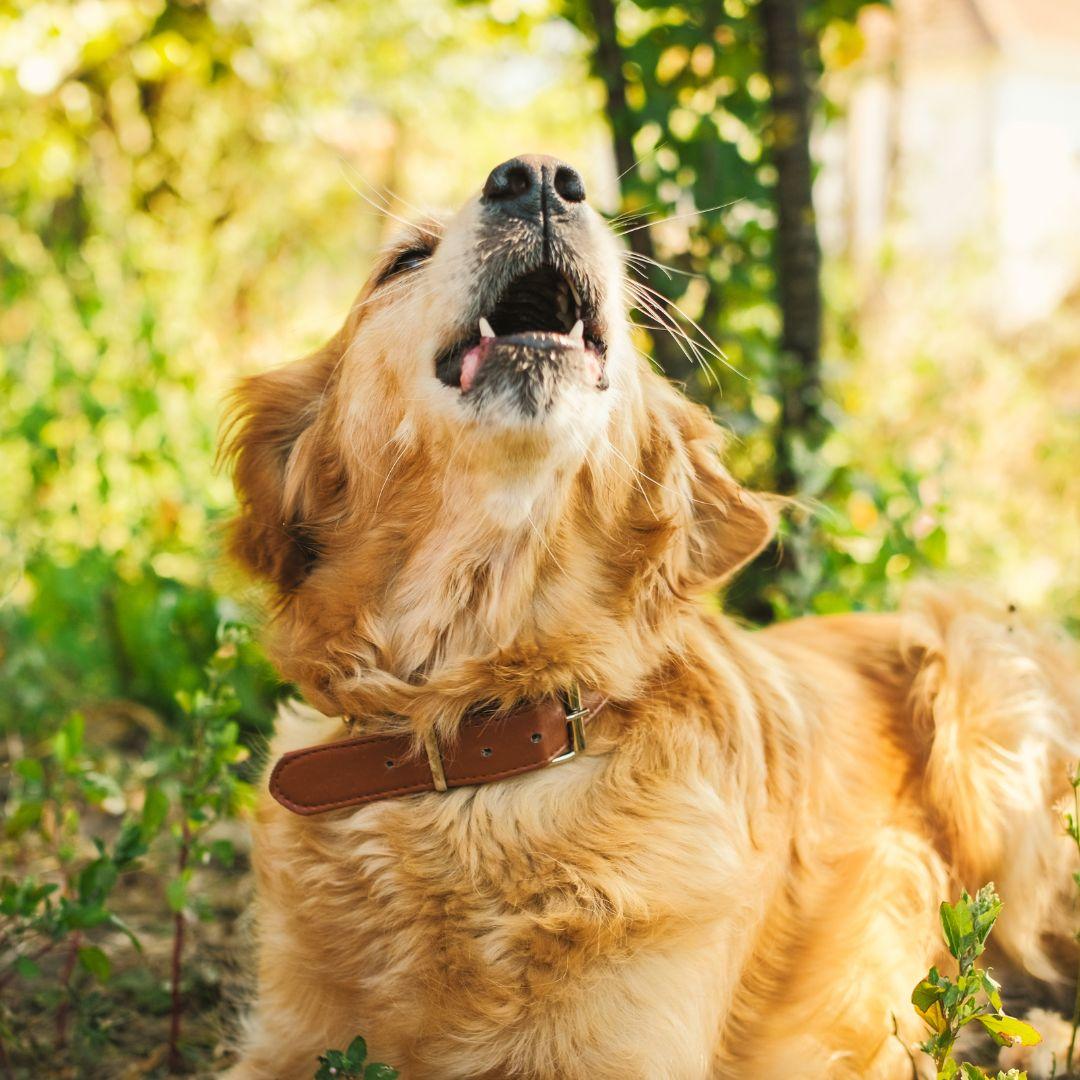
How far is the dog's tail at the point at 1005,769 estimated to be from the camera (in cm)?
271

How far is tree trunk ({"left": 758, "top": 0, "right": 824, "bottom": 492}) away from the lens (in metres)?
3.97

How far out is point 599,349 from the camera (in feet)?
7.38

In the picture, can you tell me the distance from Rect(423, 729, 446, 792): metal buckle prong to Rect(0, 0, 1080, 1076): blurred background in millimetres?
441

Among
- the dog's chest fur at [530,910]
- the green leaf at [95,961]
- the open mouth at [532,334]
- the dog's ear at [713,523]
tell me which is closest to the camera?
the dog's chest fur at [530,910]

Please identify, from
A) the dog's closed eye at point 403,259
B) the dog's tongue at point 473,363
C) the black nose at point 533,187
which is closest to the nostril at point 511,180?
the black nose at point 533,187

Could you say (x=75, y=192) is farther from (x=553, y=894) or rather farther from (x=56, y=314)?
(x=553, y=894)

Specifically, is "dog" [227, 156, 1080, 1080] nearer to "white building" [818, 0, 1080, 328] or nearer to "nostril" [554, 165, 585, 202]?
"nostril" [554, 165, 585, 202]

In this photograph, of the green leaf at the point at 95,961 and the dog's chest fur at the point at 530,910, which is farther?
the green leaf at the point at 95,961

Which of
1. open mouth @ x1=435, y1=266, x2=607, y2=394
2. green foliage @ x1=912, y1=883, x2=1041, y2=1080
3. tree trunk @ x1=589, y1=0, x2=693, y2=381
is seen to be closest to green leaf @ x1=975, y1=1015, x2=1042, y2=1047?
green foliage @ x1=912, y1=883, x2=1041, y2=1080

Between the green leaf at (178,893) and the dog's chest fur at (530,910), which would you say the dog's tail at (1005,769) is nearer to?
the dog's chest fur at (530,910)

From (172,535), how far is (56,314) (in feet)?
5.29

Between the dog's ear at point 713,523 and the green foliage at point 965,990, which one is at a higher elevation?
the dog's ear at point 713,523

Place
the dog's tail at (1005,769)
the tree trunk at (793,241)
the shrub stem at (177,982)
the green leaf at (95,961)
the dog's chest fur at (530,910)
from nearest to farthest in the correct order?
the dog's chest fur at (530,910), the green leaf at (95,961), the shrub stem at (177,982), the dog's tail at (1005,769), the tree trunk at (793,241)

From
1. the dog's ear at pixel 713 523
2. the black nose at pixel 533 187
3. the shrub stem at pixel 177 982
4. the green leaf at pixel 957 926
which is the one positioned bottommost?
the shrub stem at pixel 177 982
